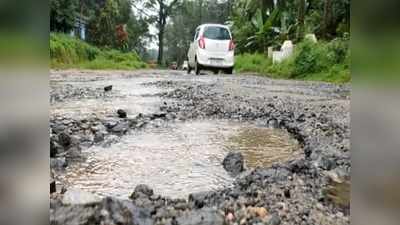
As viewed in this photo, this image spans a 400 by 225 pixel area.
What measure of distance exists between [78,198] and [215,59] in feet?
2.60

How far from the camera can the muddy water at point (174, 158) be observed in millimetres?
578

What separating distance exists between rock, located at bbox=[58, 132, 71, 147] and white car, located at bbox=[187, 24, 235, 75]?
1.10 feet

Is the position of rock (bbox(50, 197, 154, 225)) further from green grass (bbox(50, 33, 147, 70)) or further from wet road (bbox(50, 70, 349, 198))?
green grass (bbox(50, 33, 147, 70))

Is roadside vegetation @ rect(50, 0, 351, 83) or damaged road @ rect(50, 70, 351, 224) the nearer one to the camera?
damaged road @ rect(50, 70, 351, 224)

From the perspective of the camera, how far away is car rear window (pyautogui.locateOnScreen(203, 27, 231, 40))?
998 mm

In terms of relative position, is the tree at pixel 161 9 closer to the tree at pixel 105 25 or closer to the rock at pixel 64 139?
the tree at pixel 105 25

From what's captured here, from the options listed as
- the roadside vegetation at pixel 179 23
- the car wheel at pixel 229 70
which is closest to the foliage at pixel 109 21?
the roadside vegetation at pixel 179 23

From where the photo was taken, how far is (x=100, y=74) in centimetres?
167

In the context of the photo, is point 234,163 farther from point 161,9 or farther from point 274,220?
point 161,9

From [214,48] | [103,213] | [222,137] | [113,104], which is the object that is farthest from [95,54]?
[103,213]

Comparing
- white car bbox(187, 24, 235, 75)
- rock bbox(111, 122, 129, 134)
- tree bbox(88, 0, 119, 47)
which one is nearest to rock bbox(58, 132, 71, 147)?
rock bbox(111, 122, 129, 134)
